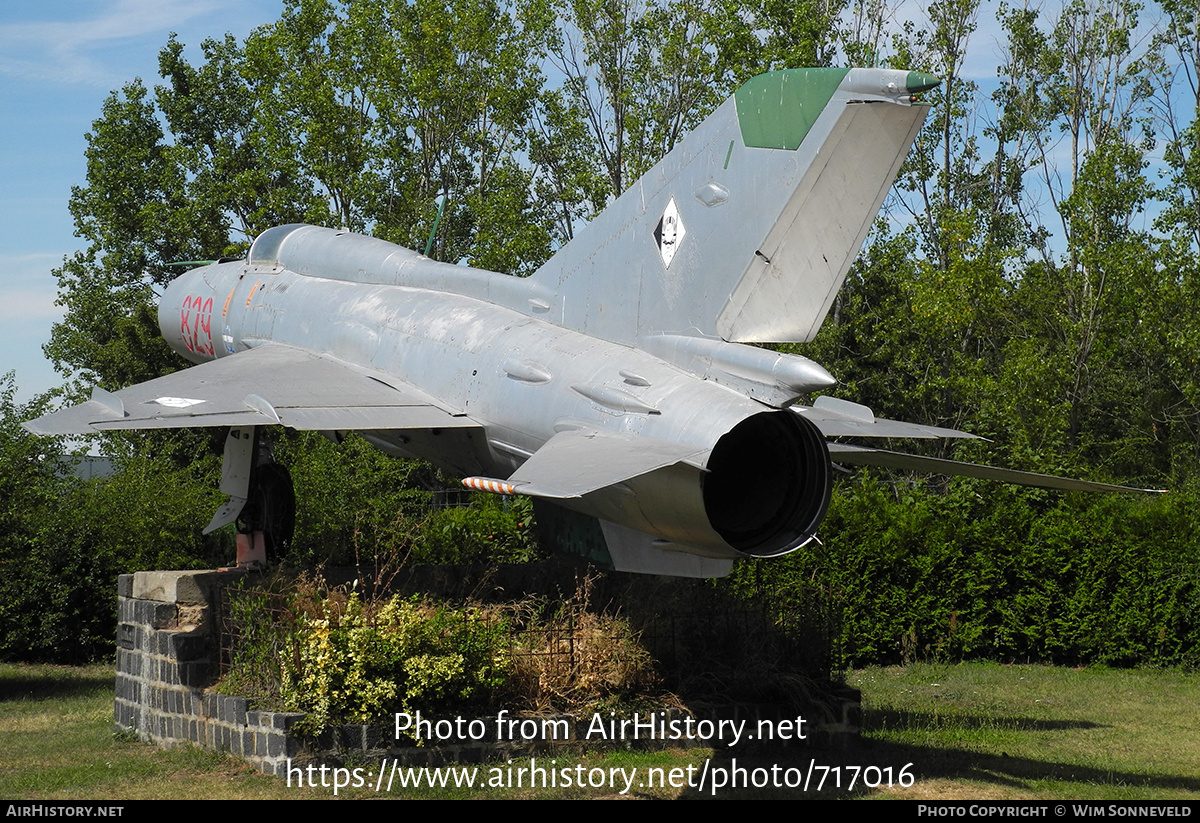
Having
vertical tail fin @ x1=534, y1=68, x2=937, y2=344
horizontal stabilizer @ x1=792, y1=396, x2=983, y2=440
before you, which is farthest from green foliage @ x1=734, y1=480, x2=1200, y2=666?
vertical tail fin @ x1=534, y1=68, x2=937, y2=344

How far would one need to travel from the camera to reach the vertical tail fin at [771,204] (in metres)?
8.85

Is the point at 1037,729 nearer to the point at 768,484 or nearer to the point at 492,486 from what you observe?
the point at 768,484

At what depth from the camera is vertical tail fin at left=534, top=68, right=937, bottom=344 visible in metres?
8.85

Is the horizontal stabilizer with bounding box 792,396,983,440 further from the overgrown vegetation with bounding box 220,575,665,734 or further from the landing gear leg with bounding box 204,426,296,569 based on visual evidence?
the landing gear leg with bounding box 204,426,296,569

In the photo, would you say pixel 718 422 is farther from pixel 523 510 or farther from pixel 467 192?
pixel 467 192

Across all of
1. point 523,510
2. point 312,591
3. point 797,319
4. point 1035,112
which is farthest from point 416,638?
point 1035,112

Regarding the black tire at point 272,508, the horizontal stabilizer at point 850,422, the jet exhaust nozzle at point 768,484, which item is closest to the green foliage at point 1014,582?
the horizontal stabilizer at point 850,422

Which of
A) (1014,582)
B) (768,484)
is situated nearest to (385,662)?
(768,484)

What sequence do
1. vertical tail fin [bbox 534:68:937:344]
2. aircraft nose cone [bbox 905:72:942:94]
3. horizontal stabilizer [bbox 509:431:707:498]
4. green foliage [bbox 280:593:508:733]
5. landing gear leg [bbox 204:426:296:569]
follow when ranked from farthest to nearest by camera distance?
landing gear leg [bbox 204:426:296:569] → green foliage [bbox 280:593:508:733] → vertical tail fin [bbox 534:68:937:344] → aircraft nose cone [bbox 905:72:942:94] → horizontal stabilizer [bbox 509:431:707:498]

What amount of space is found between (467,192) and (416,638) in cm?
2397

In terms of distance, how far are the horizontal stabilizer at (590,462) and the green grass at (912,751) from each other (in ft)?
8.61

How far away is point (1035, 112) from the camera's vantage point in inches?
1275

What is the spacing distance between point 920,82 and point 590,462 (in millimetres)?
3458

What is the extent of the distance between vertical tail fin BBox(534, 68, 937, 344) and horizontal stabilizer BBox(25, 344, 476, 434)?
91.2 inches
